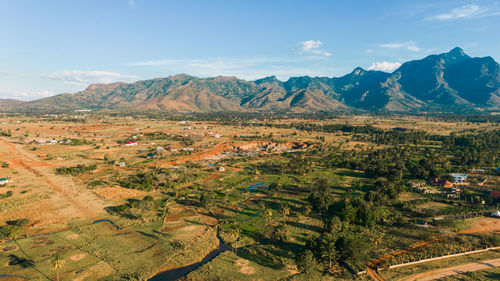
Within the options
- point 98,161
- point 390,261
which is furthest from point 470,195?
point 98,161

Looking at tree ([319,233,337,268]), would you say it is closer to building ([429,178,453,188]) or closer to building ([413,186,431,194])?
building ([413,186,431,194])

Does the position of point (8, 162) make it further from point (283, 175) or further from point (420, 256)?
point (420, 256)

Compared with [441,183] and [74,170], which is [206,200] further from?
[441,183]

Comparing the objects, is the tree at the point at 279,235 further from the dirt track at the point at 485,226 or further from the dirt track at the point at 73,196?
the dirt track at the point at 73,196

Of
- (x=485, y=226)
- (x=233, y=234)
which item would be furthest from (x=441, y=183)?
(x=233, y=234)

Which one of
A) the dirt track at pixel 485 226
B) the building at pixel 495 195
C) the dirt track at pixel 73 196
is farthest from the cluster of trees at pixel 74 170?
the building at pixel 495 195

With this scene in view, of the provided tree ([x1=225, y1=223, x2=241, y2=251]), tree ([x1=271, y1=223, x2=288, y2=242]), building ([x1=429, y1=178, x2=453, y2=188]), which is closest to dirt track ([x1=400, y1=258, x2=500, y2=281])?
tree ([x1=271, y1=223, x2=288, y2=242])
